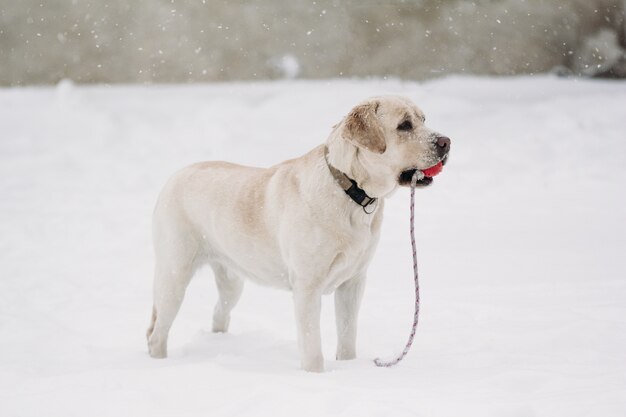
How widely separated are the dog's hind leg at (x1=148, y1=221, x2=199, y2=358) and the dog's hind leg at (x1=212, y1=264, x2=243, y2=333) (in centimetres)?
31

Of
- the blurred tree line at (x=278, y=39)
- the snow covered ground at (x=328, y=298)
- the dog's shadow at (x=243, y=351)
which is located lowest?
the dog's shadow at (x=243, y=351)

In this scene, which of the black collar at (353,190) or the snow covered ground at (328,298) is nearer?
the snow covered ground at (328,298)

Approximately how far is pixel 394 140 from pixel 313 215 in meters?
0.60

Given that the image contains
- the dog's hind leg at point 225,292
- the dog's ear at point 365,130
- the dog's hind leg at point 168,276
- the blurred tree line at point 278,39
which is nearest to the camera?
the dog's ear at point 365,130

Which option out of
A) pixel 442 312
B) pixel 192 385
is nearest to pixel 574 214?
pixel 442 312

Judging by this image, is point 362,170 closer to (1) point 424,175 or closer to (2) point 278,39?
(1) point 424,175

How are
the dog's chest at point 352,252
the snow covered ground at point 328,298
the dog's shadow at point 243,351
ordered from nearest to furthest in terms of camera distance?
the snow covered ground at point 328,298 < the dog's chest at point 352,252 < the dog's shadow at point 243,351

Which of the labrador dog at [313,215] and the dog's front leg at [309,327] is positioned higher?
the labrador dog at [313,215]

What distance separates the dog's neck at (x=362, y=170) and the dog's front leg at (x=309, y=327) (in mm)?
650

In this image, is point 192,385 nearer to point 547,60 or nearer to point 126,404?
point 126,404

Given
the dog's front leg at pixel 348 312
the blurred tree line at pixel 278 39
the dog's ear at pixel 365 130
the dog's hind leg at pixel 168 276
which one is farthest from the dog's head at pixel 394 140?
the blurred tree line at pixel 278 39

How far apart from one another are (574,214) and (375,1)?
6781 millimetres

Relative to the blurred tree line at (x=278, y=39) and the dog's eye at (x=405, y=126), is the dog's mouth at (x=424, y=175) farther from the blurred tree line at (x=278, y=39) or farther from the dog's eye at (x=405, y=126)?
the blurred tree line at (x=278, y=39)

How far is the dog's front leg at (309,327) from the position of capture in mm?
3814
